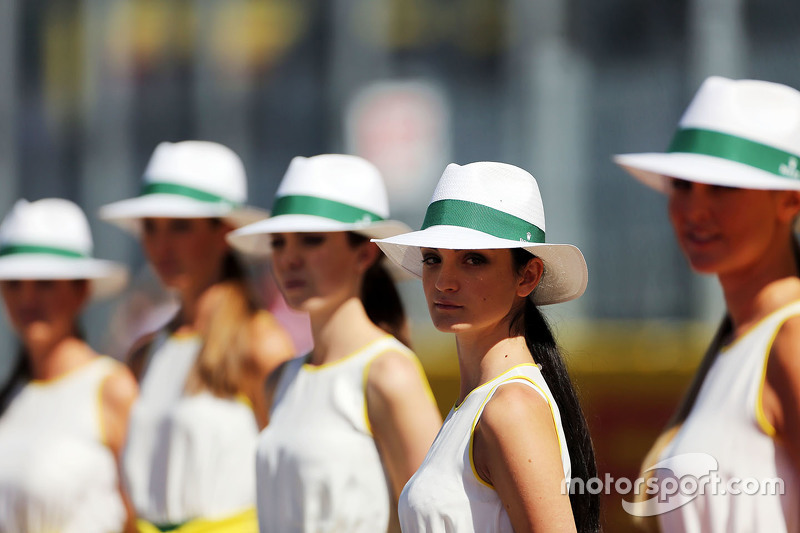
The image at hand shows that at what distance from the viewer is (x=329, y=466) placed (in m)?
3.12

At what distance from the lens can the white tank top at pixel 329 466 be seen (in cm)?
312

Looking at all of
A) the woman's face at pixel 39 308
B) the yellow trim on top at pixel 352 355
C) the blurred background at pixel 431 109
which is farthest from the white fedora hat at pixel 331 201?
the blurred background at pixel 431 109

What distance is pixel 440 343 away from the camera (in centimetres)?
726

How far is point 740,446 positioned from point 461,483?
0.85m

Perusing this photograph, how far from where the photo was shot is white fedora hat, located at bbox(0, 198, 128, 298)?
4566 millimetres

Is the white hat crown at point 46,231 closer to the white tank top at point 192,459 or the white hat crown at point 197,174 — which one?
the white hat crown at point 197,174

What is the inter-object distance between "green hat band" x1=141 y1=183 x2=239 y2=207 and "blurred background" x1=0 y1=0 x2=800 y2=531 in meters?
2.00

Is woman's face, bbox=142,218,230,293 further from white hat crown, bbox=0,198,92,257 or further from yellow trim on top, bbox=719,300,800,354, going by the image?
yellow trim on top, bbox=719,300,800,354

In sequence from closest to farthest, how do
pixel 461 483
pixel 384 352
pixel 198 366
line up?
pixel 461 483 < pixel 384 352 < pixel 198 366

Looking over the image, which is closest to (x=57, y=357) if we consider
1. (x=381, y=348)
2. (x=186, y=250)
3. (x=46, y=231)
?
(x=46, y=231)

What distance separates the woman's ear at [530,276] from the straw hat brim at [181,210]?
2.10 metres

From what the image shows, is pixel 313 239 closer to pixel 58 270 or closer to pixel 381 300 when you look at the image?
pixel 381 300

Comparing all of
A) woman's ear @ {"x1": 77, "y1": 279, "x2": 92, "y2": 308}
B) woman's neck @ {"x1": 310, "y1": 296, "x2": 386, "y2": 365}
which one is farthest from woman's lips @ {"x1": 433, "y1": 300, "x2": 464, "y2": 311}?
woman's ear @ {"x1": 77, "y1": 279, "x2": 92, "y2": 308}

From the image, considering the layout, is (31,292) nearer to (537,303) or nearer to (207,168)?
(207,168)
